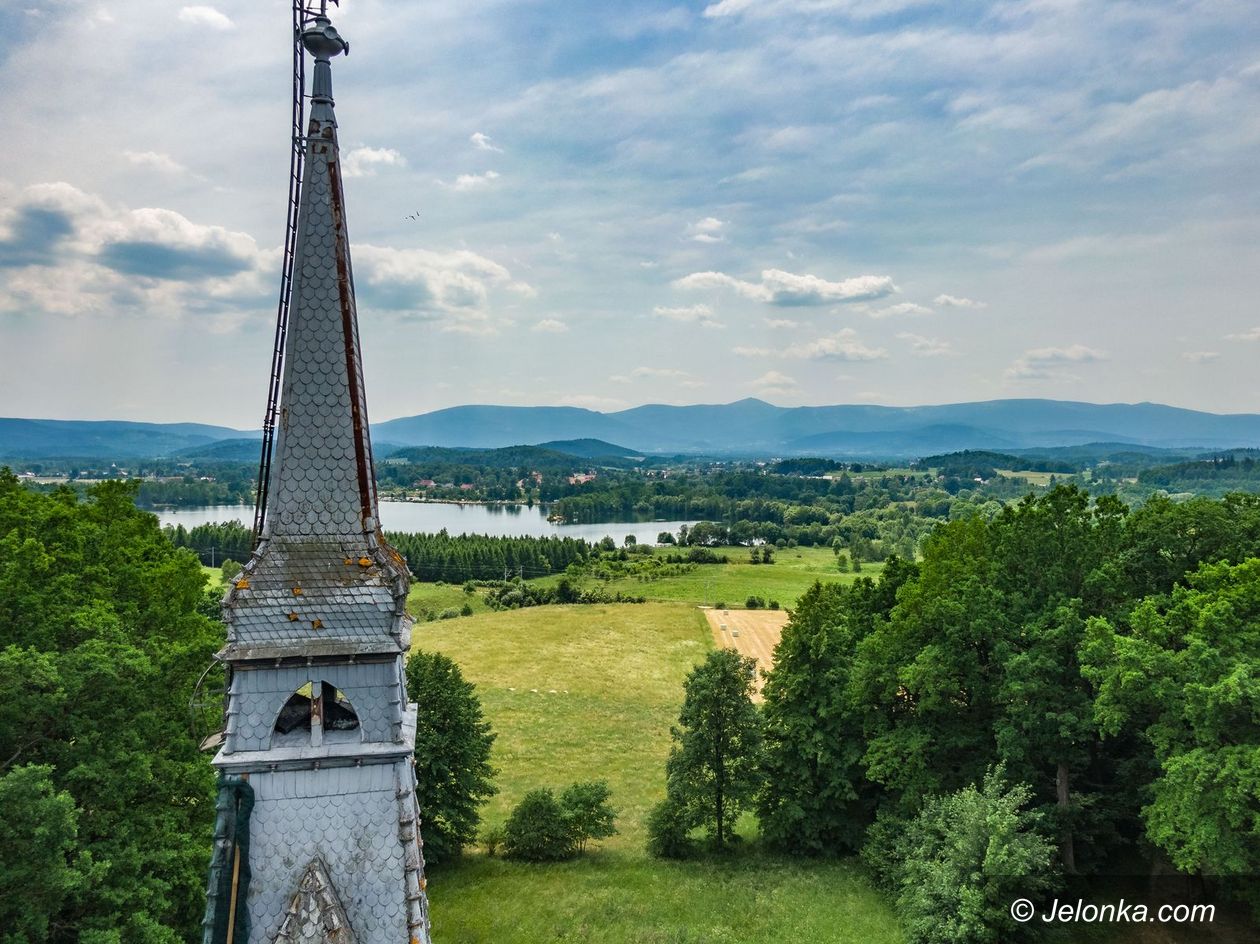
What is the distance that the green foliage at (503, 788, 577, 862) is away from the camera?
22.4 meters

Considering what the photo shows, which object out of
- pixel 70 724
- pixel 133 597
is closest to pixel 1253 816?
pixel 70 724

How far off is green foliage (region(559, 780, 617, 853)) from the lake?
366ft

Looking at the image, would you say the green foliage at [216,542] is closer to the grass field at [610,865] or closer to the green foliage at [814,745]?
the grass field at [610,865]

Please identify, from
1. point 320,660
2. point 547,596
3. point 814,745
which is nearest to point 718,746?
point 814,745

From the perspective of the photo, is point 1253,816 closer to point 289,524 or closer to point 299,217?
point 289,524

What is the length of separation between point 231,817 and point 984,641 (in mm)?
19315

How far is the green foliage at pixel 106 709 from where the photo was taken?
11758mm

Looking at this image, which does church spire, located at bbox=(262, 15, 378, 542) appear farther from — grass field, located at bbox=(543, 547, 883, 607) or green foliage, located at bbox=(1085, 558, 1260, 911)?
grass field, located at bbox=(543, 547, 883, 607)

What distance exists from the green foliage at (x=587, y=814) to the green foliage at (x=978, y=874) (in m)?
9.67

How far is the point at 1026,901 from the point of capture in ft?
50.1

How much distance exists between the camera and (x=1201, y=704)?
45.6 feet

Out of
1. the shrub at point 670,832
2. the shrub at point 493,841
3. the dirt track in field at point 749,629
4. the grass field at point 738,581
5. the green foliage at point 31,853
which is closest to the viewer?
the green foliage at point 31,853

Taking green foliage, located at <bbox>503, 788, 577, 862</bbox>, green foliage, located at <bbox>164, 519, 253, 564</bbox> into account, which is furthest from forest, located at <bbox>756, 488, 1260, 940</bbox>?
green foliage, located at <bbox>164, 519, 253, 564</bbox>

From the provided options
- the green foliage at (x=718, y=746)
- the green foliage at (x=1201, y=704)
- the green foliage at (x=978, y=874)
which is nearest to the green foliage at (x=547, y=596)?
the green foliage at (x=718, y=746)
